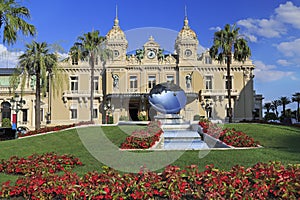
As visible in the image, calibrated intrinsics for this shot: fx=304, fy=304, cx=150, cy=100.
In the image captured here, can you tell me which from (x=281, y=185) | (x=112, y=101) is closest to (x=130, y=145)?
(x=281, y=185)

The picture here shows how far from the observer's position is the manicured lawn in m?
10.2

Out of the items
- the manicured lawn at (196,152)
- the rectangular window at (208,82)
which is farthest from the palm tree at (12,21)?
the rectangular window at (208,82)

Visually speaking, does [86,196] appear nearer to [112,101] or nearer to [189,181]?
[189,181]

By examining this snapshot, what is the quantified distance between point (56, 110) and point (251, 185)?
136 feet

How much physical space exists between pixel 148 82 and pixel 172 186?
124 ft

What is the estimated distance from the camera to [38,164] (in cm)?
941

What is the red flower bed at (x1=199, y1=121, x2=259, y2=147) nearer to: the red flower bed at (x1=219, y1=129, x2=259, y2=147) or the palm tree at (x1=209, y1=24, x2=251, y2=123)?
the red flower bed at (x1=219, y1=129, x2=259, y2=147)

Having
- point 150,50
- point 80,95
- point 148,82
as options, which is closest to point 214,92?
point 148,82

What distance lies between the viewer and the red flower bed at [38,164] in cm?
912

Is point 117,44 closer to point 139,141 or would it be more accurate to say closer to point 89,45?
point 89,45

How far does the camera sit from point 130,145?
1465cm

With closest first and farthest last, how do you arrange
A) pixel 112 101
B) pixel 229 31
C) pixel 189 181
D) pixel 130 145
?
pixel 189 181
pixel 130 145
pixel 229 31
pixel 112 101

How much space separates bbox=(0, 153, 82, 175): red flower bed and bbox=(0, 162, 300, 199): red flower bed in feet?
8.18

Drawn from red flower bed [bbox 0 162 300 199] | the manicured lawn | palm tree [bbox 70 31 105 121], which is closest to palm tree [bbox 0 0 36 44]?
the manicured lawn
